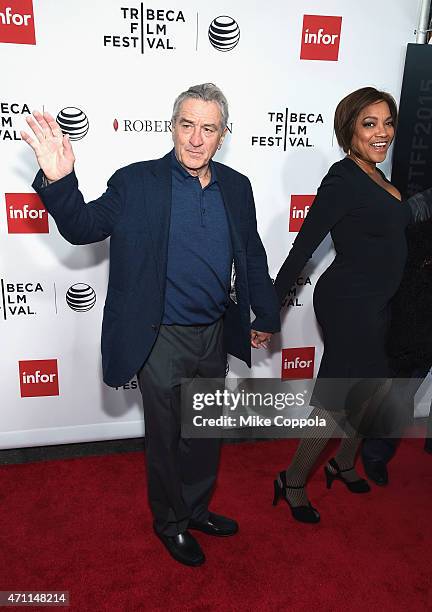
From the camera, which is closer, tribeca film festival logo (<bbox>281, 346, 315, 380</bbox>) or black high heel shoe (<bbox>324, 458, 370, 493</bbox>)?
black high heel shoe (<bbox>324, 458, 370, 493</bbox>)

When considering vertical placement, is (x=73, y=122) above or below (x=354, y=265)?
above

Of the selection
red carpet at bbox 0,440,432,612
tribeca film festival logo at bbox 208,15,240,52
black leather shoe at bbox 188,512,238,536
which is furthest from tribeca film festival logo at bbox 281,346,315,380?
tribeca film festival logo at bbox 208,15,240,52

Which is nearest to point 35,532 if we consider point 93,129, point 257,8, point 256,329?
point 256,329

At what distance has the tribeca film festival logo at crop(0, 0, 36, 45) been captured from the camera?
2.38 metres

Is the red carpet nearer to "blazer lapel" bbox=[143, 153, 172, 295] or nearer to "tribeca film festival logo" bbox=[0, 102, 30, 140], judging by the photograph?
"blazer lapel" bbox=[143, 153, 172, 295]

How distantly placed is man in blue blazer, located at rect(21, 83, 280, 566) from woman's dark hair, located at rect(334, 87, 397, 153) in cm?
46

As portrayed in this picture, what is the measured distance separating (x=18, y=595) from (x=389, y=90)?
2.73 meters

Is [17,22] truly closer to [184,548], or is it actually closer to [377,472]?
[184,548]

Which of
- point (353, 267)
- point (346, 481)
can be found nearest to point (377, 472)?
point (346, 481)

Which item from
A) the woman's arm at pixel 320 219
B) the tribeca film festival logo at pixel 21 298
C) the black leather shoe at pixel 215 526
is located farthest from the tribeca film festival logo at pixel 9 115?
the black leather shoe at pixel 215 526

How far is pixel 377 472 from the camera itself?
2734 millimetres

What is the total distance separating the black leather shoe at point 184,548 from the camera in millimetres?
2131

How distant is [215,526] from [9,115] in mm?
1950

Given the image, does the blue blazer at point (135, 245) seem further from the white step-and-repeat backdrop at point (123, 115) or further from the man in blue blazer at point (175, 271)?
the white step-and-repeat backdrop at point (123, 115)
